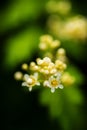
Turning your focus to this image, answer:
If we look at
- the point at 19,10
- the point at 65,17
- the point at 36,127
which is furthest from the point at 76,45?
the point at 36,127

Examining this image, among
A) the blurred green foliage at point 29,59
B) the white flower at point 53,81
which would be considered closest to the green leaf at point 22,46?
the blurred green foliage at point 29,59

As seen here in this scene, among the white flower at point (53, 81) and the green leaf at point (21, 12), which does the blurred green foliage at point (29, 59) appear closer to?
the green leaf at point (21, 12)

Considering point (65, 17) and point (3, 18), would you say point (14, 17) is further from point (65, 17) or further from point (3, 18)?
point (65, 17)

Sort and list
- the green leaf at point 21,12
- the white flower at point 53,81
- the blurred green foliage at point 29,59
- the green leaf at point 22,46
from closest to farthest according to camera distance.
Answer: the white flower at point 53,81
the blurred green foliage at point 29,59
the green leaf at point 22,46
the green leaf at point 21,12

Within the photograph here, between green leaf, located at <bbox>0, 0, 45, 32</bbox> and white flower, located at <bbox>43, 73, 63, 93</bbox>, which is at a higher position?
green leaf, located at <bbox>0, 0, 45, 32</bbox>

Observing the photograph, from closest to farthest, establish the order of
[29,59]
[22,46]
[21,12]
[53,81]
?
[53,81] < [22,46] < [21,12] < [29,59]

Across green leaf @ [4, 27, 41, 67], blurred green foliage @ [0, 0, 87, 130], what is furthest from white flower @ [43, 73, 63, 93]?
green leaf @ [4, 27, 41, 67]

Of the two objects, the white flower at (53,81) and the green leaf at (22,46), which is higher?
the green leaf at (22,46)

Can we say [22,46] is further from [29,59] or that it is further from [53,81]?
[53,81]

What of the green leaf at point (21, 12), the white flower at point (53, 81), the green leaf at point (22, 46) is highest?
the green leaf at point (21, 12)

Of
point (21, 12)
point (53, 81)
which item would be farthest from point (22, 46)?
point (53, 81)

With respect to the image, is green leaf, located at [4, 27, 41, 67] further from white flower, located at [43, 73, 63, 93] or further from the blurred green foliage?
white flower, located at [43, 73, 63, 93]
